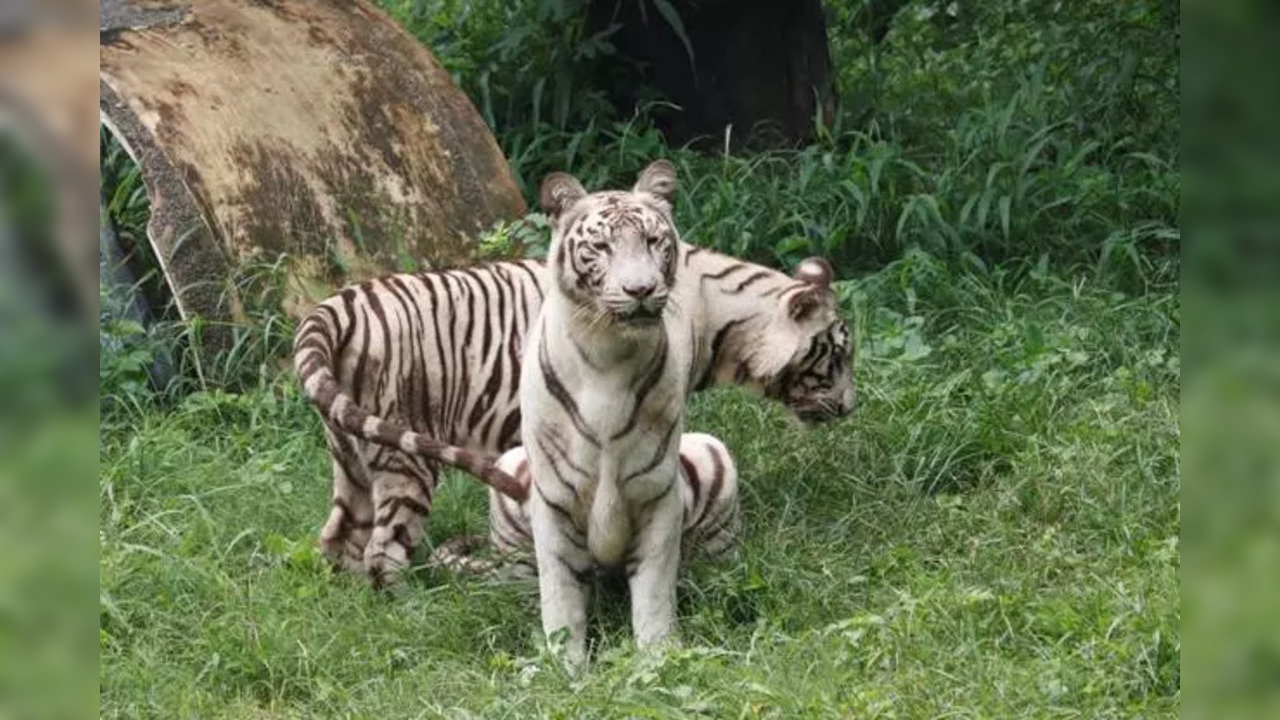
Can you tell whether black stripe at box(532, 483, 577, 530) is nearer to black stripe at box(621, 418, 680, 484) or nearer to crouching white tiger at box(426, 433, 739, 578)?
black stripe at box(621, 418, 680, 484)

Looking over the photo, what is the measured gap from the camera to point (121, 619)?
4703 millimetres

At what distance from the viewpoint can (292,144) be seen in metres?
6.98

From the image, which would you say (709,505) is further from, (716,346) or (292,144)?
(292,144)

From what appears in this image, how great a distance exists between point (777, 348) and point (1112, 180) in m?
2.57

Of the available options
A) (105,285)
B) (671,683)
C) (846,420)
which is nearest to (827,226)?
(846,420)

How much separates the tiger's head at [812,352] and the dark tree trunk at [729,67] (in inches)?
118

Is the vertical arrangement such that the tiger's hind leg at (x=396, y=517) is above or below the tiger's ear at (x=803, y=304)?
below

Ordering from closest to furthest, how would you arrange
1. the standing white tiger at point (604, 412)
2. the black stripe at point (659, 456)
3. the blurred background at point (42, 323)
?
the blurred background at point (42, 323) → the standing white tiger at point (604, 412) → the black stripe at point (659, 456)

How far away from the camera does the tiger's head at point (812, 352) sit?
19.1ft

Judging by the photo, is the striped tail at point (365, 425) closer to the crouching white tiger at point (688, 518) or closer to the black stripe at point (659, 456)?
the crouching white tiger at point (688, 518)

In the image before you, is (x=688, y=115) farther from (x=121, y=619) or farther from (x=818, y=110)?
(x=121, y=619)

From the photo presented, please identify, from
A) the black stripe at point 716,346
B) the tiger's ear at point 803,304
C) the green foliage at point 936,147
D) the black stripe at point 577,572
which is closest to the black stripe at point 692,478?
the black stripe at point 577,572

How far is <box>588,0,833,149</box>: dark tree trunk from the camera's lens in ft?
28.7

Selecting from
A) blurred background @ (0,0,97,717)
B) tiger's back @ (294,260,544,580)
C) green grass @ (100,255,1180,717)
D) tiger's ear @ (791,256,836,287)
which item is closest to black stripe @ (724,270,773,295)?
tiger's ear @ (791,256,836,287)
